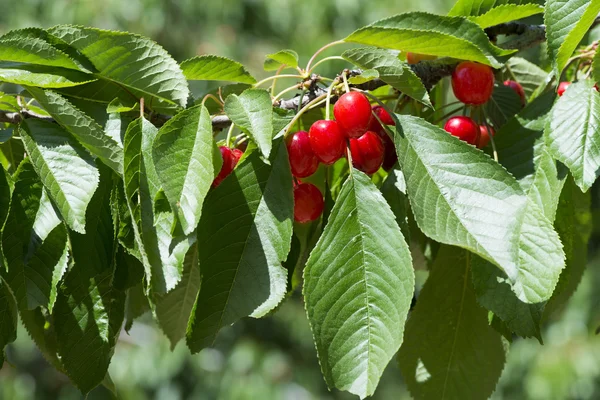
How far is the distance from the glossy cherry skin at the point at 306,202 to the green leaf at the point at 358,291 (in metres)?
0.08

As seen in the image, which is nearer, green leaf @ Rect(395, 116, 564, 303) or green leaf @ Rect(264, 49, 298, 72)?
green leaf @ Rect(395, 116, 564, 303)

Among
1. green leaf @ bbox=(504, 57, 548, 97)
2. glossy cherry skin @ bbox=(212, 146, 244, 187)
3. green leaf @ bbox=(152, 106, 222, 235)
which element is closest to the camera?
green leaf @ bbox=(152, 106, 222, 235)

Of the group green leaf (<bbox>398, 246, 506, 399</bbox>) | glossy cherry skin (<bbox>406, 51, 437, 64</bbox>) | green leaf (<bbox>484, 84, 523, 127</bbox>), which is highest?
glossy cherry skin (<bbox>406, 51, 437, 64</bbox>)

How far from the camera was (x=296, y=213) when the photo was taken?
26.7 inches

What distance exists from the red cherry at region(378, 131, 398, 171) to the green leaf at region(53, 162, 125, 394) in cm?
25

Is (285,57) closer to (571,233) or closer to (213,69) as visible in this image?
(213,69)

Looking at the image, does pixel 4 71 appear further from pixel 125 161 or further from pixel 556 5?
pixel 556 5

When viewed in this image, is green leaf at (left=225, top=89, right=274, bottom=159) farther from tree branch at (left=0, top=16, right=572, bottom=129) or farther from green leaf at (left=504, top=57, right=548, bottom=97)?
green leaf at (left=504, top=57, right=548, bottom=97)

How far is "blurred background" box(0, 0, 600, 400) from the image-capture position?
9.72 ft

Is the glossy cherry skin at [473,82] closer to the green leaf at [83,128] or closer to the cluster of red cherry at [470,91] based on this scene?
the cluster of red cherry at [470,91]

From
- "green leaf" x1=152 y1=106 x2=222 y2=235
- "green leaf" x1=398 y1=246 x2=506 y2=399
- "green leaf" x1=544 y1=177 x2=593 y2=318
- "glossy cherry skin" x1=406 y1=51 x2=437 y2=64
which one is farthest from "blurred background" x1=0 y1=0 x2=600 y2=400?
"green leaf" x1=152 y1=106 x2=222 y2=235

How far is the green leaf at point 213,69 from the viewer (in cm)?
70

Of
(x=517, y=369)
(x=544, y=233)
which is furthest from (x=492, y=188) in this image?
(x=517, y=369)

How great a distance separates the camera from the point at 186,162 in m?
0.57
